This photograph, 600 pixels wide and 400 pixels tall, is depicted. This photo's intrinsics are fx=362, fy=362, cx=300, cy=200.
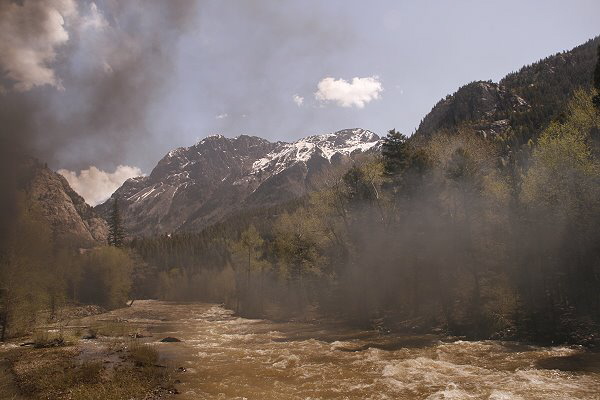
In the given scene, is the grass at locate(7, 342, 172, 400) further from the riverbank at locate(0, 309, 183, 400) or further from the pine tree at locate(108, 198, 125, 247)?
the pine tree at locate(108, 198, 125, 247)

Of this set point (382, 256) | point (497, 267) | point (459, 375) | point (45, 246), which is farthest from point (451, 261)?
point (45, 246)

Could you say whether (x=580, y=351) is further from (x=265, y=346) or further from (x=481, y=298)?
(x=265, y=346)

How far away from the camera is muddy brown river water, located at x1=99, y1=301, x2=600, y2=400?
1512 cm

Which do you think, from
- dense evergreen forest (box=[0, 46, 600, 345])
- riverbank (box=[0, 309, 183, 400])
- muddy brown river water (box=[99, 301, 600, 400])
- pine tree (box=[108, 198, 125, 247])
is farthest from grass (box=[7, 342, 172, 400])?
pine tree (box=[108, 198, 125, 247])

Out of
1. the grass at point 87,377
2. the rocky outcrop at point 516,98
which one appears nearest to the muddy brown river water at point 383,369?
the grass at point 87,377

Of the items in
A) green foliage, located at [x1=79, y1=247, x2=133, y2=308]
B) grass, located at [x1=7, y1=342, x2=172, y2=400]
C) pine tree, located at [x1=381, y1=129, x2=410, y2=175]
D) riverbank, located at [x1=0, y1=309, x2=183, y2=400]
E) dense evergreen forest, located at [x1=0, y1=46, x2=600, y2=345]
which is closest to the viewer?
grass, located at [x1=7, y1=342, x2=172, y2=400]

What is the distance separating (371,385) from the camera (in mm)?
16641

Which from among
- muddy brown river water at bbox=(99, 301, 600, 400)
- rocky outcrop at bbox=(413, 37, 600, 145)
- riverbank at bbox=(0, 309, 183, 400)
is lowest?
muddy brown river water at bbox=(99, 301, 600, 400)

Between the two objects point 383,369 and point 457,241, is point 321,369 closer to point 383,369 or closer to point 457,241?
point 383,369

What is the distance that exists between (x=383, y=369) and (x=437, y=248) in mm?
28385

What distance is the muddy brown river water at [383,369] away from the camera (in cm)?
1512

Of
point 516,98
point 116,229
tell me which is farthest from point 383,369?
point 516,98

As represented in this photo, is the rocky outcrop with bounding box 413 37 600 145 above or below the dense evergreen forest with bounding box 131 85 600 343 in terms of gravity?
above

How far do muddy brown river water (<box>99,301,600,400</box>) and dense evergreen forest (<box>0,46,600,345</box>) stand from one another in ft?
15.1
